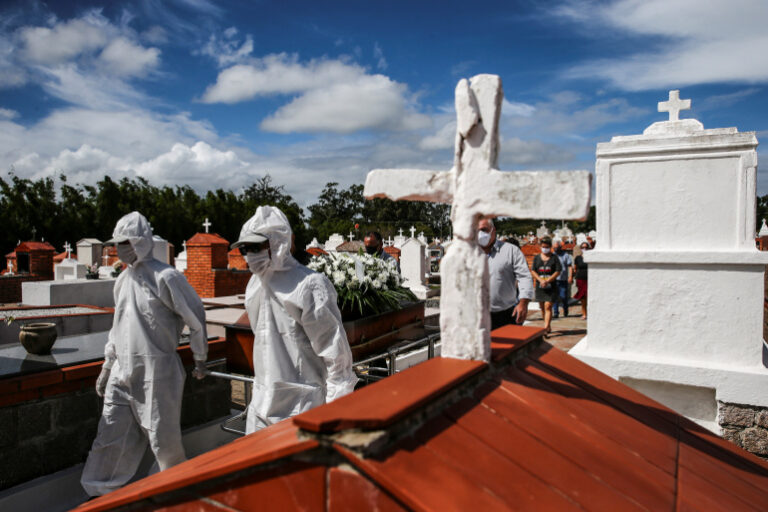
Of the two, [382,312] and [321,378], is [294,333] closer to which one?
[321,378]

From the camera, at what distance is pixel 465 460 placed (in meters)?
0.82

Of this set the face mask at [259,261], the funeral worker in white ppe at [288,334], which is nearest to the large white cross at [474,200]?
the funeral worker in white ppe at [288,334]

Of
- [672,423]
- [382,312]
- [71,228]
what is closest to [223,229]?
[71,228]

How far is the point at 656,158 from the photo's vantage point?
3238 mm

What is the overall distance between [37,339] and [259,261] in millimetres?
2036

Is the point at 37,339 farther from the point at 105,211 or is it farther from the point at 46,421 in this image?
the point at 105,211

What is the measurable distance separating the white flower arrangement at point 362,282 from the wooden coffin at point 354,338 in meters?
0.10

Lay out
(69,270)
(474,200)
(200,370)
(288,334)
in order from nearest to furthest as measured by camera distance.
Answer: (474,200) < (288,334) < (200,370) < (69,270)

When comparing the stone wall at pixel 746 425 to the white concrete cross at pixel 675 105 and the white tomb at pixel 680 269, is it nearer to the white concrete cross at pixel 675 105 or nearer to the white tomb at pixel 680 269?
the white tomb at pixel 680 269

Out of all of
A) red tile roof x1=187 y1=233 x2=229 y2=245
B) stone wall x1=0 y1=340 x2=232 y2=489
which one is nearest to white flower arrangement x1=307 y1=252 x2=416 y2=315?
stone wall x1=0 y1=340 x2=232 y2=489

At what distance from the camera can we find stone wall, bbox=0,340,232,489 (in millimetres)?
2996

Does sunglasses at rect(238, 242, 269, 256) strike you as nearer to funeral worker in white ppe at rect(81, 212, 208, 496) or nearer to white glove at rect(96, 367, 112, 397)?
funeral worker in white ppe at rect(81, 212, 208, 496)

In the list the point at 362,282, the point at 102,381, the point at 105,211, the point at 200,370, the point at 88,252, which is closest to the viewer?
the point at 102,381

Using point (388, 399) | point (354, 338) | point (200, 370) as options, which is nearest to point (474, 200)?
point (388, 399)
